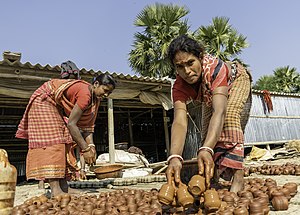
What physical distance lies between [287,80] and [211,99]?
21.9 metres

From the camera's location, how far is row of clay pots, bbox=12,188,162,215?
7.97 feet

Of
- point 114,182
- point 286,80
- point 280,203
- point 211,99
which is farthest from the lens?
point 286,80

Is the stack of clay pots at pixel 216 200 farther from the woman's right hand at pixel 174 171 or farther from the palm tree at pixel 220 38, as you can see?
the palm tree at pixel 220 38

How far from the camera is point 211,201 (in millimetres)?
1662

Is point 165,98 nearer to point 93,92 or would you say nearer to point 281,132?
point 93,92

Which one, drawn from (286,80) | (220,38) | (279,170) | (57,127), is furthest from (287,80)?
(57,127)

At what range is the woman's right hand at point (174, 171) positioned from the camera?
1831 millimetres

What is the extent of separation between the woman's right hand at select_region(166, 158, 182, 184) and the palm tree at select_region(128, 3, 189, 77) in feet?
44.7

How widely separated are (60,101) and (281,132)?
12330mm

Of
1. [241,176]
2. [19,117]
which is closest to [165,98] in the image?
[19,117]

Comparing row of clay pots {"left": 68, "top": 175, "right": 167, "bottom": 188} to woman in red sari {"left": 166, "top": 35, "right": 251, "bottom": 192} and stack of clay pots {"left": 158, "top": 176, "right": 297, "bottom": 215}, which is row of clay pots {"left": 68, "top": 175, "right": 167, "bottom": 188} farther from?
stack of clay pots {"left": 158, "top": 176, "right": 297, "bottom": 215}

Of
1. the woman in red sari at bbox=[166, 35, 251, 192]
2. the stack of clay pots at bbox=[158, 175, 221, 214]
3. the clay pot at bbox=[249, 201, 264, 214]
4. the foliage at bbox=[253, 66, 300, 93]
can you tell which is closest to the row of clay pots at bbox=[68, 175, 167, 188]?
the woman in red sari at bbox=[166, 35, 251, 192]

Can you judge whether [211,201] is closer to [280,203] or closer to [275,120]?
[280,203]

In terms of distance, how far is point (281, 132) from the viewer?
13.8m
